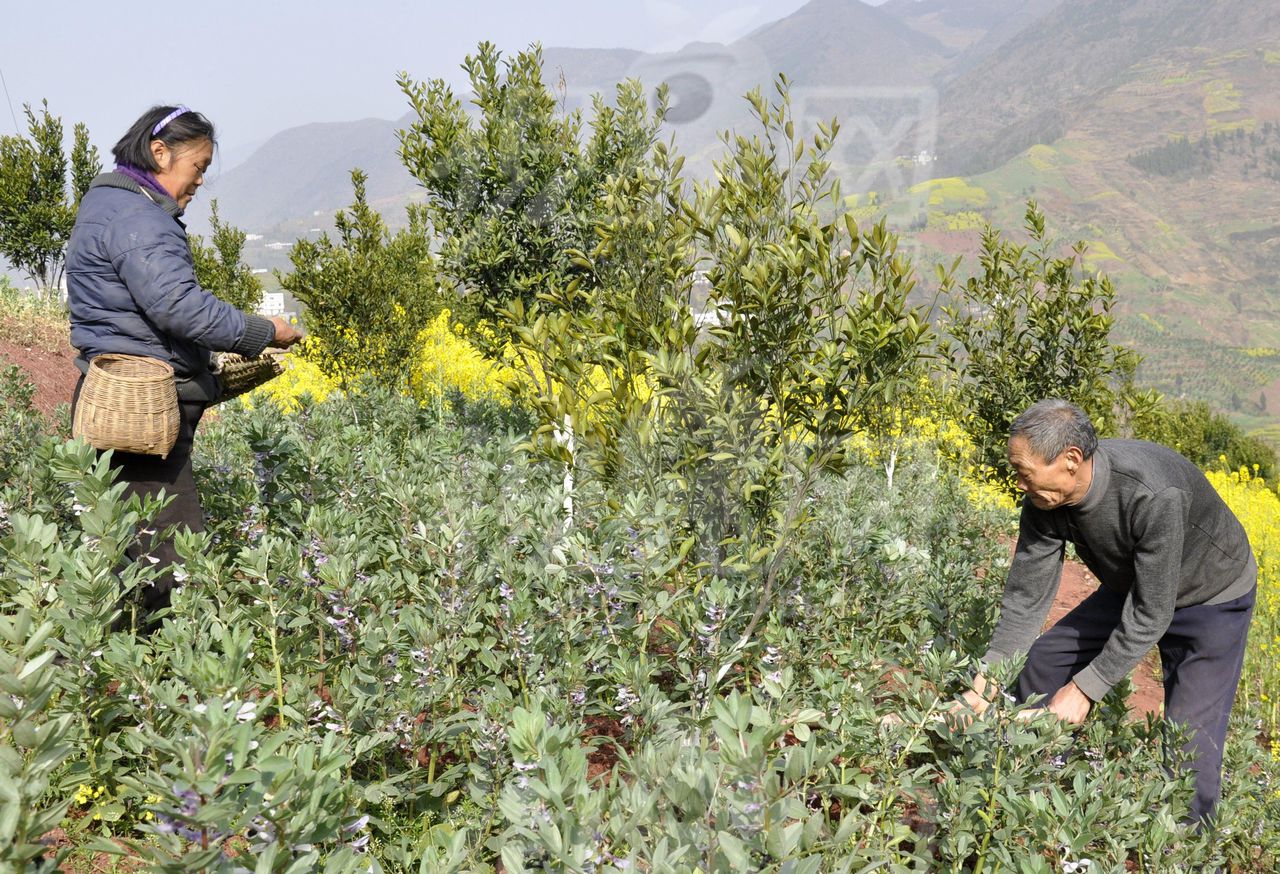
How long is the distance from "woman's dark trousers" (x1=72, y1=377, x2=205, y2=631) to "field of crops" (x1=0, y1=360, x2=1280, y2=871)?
0.31 m

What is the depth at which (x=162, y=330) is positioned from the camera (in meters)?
2.76

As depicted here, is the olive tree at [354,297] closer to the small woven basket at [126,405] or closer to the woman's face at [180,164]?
the woman's face at [180,164]

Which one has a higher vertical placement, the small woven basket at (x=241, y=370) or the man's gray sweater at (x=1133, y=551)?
the small woven basket at (x=241, y=370)

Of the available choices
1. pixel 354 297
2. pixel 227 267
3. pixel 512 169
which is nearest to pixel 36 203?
pixel 227 267

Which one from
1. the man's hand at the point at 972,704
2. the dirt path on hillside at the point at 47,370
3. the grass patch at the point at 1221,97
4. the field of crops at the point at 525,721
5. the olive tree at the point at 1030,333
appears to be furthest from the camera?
the grass patch at the point at 1221,97

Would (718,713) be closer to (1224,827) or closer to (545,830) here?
(545,830)

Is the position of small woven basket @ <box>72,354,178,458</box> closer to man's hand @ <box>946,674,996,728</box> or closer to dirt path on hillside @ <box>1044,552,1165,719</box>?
man's hand @ <box>946,674,996,728</box>

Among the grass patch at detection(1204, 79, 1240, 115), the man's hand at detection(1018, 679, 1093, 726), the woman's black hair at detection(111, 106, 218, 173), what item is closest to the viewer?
the man's hand at detection(1018, 679, 1093, 726)

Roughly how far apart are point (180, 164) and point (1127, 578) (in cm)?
365

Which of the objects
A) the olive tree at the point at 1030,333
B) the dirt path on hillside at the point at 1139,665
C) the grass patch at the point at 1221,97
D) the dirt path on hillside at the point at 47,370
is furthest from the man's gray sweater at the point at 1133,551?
the grass patch at the point at 1221,97

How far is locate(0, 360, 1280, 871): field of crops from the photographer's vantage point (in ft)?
4.03

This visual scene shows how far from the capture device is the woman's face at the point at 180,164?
2771 millimetres

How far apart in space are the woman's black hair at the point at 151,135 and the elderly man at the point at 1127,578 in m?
3.02

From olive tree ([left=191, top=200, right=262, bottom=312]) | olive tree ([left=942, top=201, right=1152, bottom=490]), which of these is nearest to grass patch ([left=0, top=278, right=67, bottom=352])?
olive tree ([left=191, top=200, right=262, bottom=312])
